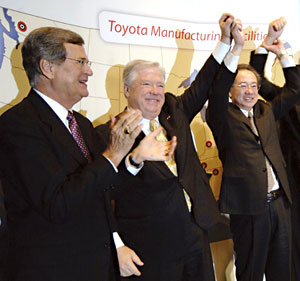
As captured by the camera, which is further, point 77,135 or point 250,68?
point 250,68

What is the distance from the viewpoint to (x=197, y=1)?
107 inches

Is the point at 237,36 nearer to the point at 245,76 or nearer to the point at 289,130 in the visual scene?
the point at 245,76

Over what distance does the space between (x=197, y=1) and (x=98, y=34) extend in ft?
2.87

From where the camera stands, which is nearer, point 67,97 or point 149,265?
point 67,97

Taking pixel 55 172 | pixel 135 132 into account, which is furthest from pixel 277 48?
pixel 55 172

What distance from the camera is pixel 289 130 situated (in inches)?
99.4

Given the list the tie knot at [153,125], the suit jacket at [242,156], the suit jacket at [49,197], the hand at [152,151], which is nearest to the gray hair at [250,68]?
the suit jacket at [242,156]

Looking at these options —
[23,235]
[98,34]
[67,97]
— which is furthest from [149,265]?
[98,34]

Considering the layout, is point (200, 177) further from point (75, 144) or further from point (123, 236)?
point (75, 144)

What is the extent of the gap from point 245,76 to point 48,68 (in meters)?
1.33

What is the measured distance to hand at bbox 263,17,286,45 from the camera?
2.20 m

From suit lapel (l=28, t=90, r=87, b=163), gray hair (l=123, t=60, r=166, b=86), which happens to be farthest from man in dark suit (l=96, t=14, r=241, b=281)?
suit lapel (l=28, t=90, r=87, b=163)

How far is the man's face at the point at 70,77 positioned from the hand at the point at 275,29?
139cm

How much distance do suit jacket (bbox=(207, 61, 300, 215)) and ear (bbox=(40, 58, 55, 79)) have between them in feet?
3.05
